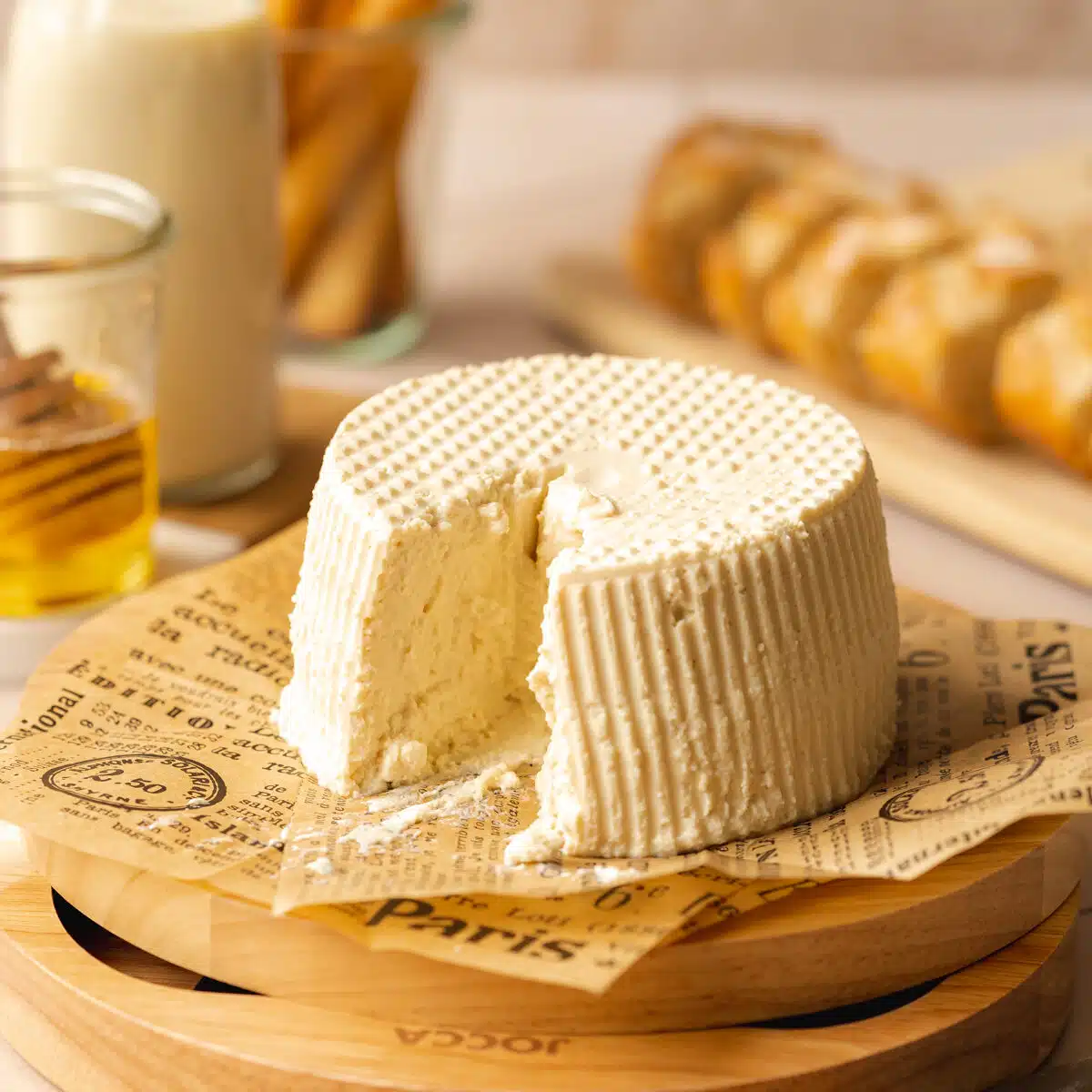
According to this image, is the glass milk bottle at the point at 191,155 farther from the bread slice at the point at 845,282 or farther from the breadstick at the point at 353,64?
the bread slice at the point at 845,282

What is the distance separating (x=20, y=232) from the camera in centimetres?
177

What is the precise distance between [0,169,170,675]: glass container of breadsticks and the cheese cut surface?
346 millimetres

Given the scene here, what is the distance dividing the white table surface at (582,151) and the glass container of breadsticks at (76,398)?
516 mm

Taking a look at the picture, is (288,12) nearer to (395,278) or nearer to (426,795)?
(395,278)

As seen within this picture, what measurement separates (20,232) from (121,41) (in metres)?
0.22

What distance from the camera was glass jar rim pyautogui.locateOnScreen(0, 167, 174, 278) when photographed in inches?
63.7

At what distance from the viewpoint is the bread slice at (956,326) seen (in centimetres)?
196

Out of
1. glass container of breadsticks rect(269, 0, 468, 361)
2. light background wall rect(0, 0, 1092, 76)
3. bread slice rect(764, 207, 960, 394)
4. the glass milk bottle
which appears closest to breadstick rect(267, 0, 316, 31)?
glass container of breadsticks rect(269, 0, 468, 361)

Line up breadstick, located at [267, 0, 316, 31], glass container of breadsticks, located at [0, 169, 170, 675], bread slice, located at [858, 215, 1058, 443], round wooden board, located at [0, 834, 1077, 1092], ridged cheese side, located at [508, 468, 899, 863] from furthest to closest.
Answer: breadstick, located at [267, 0, 316, 31] → bread slice, located at [858, 215, 1058, 443] → glass container of breadsticks, located at [0, 169, 170, 675] → ridged cheese side, located at [508, 468, 899, 863] → round wooden board, located at [0, 834, 1077, 1092]

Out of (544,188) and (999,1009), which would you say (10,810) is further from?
(544,188)

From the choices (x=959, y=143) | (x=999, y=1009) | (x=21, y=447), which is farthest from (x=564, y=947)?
(x=959, y=143)

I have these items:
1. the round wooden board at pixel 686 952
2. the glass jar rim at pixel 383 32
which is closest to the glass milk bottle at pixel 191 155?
the glass jar rim at pixel 383 32

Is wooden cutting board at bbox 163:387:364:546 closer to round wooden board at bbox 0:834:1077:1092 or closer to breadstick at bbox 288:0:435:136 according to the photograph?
breadstick at bbox 288:0:435:136

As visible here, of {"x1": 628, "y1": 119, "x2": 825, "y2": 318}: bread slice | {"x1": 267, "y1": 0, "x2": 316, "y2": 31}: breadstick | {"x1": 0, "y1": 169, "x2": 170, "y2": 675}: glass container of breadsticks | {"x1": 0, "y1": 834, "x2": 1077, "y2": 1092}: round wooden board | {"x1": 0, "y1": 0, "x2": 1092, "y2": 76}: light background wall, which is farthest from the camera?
{"x1": 0, "y1": 0, "x2": 1092, "y2": 76}: light background wall
